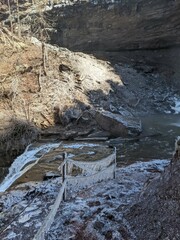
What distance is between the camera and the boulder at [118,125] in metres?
14.1

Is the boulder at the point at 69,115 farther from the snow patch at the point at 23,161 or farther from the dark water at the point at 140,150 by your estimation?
the dark water at the point at 140,150

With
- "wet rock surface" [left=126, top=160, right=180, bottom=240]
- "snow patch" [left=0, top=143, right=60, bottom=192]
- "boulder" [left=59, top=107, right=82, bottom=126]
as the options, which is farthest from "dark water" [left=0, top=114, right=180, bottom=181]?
"wet rock surface" [left=126, top=160, right=180, bottom=240]

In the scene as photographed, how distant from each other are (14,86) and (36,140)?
4144 mm

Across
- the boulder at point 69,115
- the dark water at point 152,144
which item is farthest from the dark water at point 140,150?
the boulder at point 69,115

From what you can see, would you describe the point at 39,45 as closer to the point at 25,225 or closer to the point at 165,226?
the point at 25,225

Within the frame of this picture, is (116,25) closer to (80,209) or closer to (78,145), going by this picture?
(78,145)

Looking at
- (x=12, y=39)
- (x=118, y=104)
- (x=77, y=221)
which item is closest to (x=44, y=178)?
(x=77, y=221)

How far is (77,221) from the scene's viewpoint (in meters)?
5.11

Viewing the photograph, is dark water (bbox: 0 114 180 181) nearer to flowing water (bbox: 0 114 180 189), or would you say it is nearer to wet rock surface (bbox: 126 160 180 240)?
flowing water (bbox: 0 114 180 189)

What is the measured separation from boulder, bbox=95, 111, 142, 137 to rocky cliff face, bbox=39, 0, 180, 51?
14.7 metres

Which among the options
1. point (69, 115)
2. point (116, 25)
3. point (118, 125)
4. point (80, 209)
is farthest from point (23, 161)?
point (116, 25)

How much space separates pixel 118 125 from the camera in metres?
14.4

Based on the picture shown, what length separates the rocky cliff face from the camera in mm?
26875

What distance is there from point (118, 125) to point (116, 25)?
54.9ft
